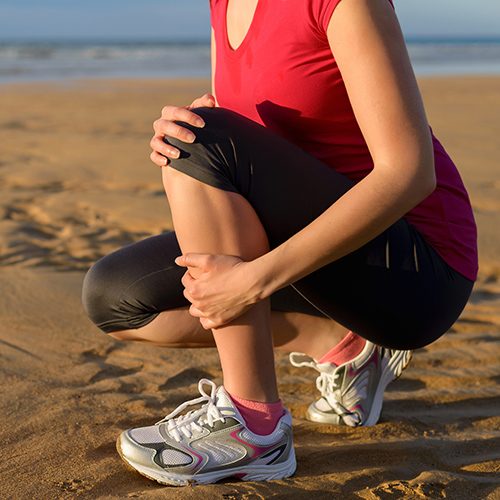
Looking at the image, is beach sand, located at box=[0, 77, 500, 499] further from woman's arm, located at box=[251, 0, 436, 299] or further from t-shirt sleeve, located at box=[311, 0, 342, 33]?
t-shirt sleeve, located at box=[311, 0, 342, 33]

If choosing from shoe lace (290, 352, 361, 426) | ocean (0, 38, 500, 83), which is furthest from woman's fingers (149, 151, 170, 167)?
ocean (0, 38, 500, 83)

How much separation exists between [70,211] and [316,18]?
9.96 feet

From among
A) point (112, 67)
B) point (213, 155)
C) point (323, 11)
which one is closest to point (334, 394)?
point (213, 155)

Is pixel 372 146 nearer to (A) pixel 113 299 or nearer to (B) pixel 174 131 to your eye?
(B) pixel 174 131

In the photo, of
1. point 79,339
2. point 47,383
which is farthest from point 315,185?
point 79,339

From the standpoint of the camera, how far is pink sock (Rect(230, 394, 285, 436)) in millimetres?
1761

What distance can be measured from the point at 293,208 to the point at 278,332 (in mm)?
485

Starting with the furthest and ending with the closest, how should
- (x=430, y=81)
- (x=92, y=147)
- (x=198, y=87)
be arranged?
(x=430, y=81) < (x=198, y=87) < (x=92, y=147)

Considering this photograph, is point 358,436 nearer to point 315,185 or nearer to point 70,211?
point 315,185

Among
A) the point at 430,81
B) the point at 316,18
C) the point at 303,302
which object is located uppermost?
the point at 316,18

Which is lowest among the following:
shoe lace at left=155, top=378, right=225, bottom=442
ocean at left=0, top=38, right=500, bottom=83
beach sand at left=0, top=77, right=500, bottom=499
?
ocean at left=0, top=38, right=500, bottom=83

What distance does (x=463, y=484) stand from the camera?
1752mm

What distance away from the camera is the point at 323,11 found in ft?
5.12

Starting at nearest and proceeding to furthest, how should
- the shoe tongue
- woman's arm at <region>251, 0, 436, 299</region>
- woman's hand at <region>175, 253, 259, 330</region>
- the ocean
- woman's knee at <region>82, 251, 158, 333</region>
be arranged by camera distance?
1. woman's arm at <region>251, 0, 436, 299</region>
2. woman's hand at <region>175, 253, 259, 330</region>
3. the shoe tongue
4. woman's knee at <region>82, 251, 158, 333</region>
5. the ocean
